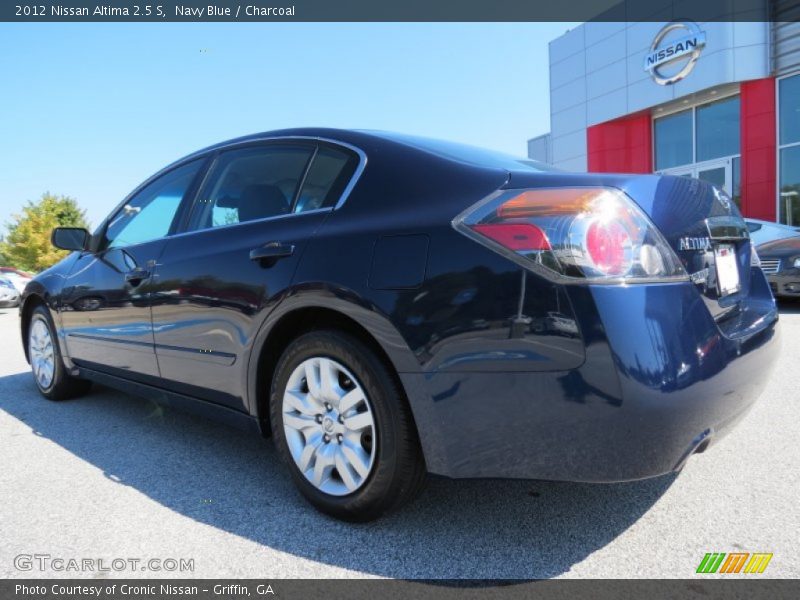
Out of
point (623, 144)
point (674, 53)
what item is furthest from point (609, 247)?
point (623, 144)

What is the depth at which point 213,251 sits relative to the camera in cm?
271

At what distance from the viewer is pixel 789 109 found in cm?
1541

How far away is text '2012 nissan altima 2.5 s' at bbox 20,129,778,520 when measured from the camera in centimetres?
169

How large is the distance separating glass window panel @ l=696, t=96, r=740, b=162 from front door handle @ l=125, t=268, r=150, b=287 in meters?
17.6

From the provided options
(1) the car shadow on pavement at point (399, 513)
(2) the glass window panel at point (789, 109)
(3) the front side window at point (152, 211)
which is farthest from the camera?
(2) the glass window panel at point (789, 109)

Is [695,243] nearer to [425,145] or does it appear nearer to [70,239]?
[425,145]

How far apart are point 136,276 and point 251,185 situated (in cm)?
88

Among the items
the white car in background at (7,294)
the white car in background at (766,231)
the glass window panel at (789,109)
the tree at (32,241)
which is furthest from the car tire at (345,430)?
the tree at (32,241)

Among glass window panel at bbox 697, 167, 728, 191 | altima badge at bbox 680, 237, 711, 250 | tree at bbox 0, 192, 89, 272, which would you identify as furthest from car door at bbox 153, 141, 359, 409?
tree at bbox 0, 192, 89, 272

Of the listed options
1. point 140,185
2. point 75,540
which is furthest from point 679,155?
point 75,540

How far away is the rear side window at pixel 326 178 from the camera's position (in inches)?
93.3

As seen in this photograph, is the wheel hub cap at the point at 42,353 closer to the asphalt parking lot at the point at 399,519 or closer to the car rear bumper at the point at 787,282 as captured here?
the asphalt parking lot at the point at 399,519

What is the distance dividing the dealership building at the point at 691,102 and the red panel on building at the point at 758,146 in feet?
0.09

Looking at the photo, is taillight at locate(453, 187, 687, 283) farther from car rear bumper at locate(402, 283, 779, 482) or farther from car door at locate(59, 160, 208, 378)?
car door at locate(59, 160, 208, 378)
